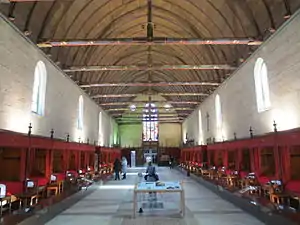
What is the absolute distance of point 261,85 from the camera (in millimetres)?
9797

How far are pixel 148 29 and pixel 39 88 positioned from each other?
489 centimetres

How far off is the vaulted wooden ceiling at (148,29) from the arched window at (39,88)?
2.75ft

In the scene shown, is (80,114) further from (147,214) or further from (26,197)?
(147,214)

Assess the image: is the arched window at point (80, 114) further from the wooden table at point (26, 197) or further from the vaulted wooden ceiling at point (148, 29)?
the wooden table at point (26, 197)

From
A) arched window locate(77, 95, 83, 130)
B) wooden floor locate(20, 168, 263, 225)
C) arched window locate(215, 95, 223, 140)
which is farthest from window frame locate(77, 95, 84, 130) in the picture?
arched window locate(215, 95, 223, 140)

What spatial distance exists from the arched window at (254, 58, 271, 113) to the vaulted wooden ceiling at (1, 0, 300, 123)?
0.70m

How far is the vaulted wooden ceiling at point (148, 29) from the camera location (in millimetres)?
8578

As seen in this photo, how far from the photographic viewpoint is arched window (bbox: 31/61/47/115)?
31.7 feet

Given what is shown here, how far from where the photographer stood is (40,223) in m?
5.59

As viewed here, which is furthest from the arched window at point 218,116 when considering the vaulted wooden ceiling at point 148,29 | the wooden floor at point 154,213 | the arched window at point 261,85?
the wooden floor at point 154,213

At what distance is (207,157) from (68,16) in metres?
11.8

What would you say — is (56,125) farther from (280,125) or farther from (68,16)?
(280,125)

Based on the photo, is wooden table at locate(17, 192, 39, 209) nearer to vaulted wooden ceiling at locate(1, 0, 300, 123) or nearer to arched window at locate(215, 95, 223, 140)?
vaulted wooden ceiling at locate(1, 0, 300, 123)

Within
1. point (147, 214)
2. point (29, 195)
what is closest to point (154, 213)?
point (147, 214)
